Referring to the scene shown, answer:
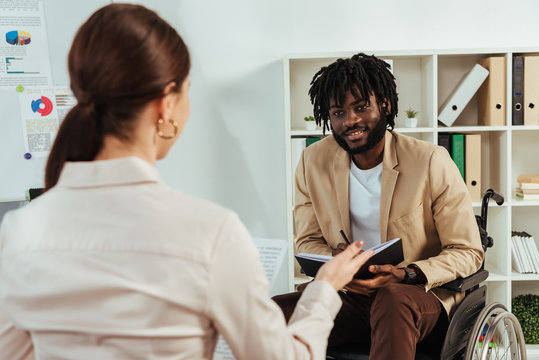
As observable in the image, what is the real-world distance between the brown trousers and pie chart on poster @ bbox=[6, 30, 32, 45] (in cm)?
188

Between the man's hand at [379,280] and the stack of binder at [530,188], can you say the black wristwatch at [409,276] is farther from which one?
the stack of binder at [530,188]

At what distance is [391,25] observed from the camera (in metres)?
2.87

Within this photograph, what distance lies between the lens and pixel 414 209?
1771 millimetres

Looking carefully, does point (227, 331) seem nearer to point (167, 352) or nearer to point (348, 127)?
point (167, 352)

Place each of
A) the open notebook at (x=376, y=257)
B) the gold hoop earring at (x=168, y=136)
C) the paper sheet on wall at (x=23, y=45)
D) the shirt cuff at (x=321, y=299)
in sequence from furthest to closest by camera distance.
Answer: the paper sheet on wall at (x=23, y=45)
the open notebook at (x=376, y=257)
the shirt cuff at (x=321, y=299)
the gold hoop earring at (x=168, y=136)

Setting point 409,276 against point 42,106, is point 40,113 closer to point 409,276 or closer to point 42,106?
point 42,106

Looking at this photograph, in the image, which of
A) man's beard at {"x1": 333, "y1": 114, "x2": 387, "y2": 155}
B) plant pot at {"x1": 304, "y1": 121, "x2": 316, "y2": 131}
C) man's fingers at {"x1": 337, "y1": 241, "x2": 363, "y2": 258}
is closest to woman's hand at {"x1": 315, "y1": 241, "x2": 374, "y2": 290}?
man's fingers at {"x1": 337, "y1": 241, "x2": 363, "y2": 258}

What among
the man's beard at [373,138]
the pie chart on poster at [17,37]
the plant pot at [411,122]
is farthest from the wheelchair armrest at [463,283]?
the pie chart on poster at [17,37]

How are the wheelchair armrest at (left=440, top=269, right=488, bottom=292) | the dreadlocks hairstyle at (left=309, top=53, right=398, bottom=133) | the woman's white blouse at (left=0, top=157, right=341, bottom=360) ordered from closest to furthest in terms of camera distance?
the woman's white blouse at (left=0, top=157, right=341, bottom=360)
the wheelchair armrest at (left=440, top=269, right=488, bottom=292)
the dreadlocks hairstyle at (left=309, top=53, right=398, bottom=133)

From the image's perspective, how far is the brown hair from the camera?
79 centimetres

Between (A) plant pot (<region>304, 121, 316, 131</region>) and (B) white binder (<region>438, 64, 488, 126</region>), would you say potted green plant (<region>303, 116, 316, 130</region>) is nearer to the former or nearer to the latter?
(A) plant pot (<region>304, 121, 316, 131</region>)

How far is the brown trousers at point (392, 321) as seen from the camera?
1456 millimetres

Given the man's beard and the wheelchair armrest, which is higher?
the man's beard

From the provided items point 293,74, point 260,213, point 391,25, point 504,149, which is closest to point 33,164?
point 260,213
